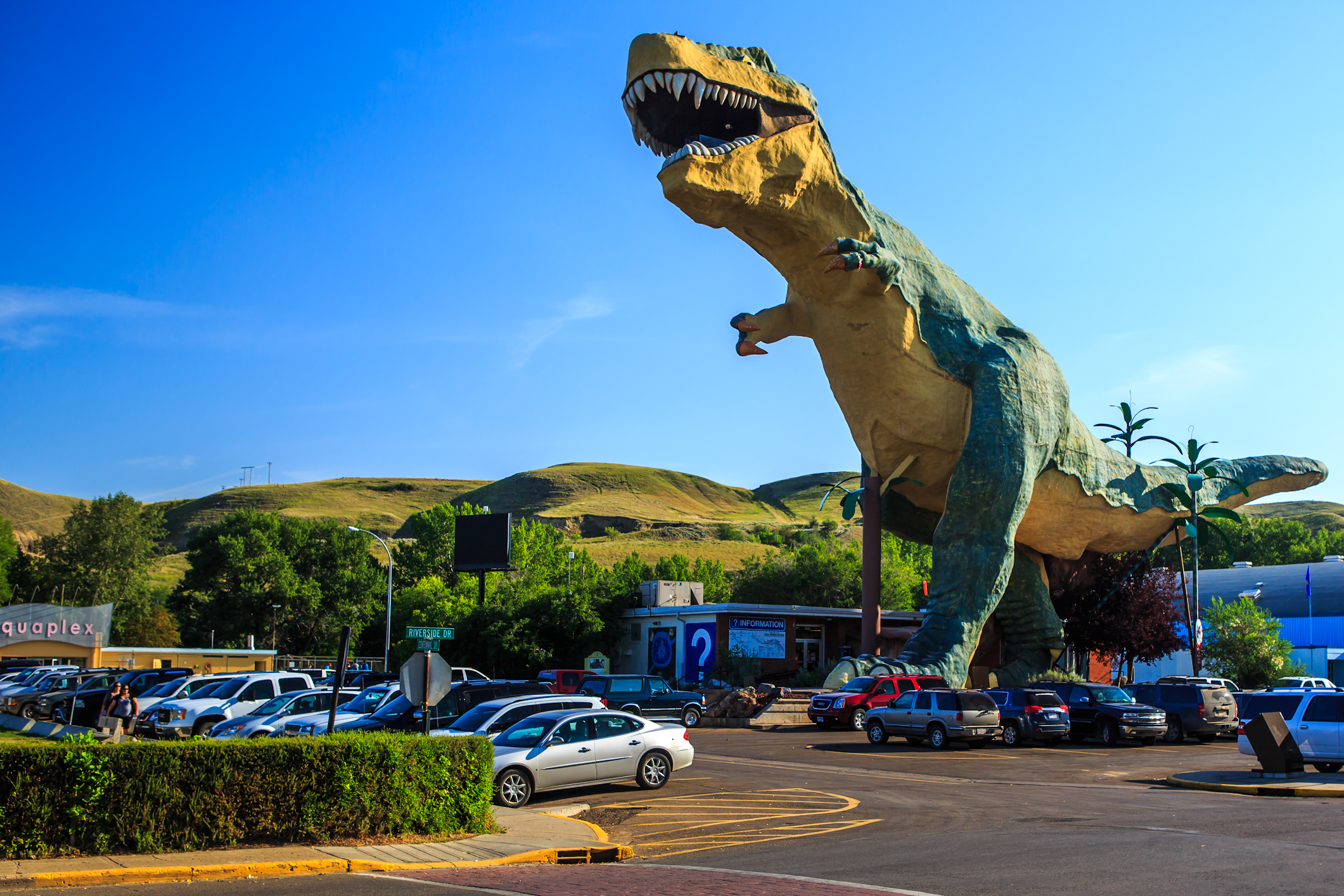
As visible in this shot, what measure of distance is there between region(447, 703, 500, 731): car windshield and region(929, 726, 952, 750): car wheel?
36.8 feet

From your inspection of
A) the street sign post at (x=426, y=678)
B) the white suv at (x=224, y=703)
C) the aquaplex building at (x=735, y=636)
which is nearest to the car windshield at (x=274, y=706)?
the white suv at (x=224, y=703)

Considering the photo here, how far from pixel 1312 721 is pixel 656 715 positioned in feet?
51.3

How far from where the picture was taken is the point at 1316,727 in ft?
60.7

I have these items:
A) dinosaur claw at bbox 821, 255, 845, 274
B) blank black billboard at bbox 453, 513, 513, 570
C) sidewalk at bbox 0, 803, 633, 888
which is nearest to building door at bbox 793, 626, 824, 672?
blank black billboard at bbox 453, 513, 513, 570

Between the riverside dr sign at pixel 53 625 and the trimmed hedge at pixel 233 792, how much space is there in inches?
2262

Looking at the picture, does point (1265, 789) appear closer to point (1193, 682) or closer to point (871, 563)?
point (1193, 682)

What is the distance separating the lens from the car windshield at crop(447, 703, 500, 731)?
16.9 m

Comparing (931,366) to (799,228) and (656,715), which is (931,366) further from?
(656,715)

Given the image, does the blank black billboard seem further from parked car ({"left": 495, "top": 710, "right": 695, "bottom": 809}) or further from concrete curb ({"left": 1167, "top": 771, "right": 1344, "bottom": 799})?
concrete curb ({"left": 1167, "top": 771, "right": 1344, "bottom": 799})

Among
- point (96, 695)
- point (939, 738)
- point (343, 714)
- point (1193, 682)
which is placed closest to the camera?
point (343, 714)

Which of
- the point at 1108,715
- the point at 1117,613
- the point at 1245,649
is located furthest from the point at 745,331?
the point at 1245,649

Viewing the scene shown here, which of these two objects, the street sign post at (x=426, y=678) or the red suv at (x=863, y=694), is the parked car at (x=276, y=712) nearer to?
the street sign post at (x=426, y=678)

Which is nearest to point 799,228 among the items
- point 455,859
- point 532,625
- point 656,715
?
point 656,715

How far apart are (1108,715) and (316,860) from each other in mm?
21559
